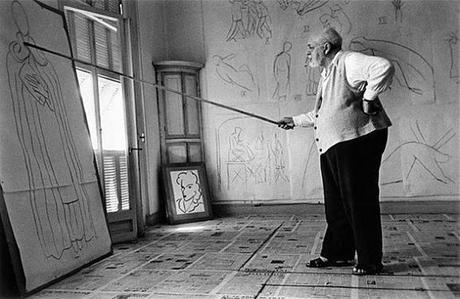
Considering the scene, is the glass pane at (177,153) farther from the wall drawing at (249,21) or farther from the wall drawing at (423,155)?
the wall drawing at (423,155)

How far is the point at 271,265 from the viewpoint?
3086mm

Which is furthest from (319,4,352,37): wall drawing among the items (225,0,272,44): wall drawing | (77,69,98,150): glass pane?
(77,69,98,150): glass pane

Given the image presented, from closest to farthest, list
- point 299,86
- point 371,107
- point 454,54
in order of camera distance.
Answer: point 371,107
point 454,54
point 299,86

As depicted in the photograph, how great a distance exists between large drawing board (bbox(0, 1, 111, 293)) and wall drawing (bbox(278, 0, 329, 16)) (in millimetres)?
2858

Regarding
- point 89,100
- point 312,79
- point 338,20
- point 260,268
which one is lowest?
point 260,268

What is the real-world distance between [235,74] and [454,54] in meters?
2.40

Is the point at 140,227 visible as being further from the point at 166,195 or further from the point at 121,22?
the point at 121,22

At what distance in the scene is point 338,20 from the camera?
210 inches

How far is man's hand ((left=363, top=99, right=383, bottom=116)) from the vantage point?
2.66m

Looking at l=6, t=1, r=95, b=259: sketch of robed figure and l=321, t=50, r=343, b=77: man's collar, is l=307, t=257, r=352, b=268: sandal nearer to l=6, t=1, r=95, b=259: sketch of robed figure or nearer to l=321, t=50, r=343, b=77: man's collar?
l=321, t=50, r=343, b=77: man's collar

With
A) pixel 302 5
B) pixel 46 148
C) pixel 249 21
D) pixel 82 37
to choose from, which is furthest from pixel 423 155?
pixel 46 148

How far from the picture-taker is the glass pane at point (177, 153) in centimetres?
545

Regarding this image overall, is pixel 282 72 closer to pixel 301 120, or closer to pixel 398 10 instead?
pixel 398 10

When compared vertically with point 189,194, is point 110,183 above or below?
above
